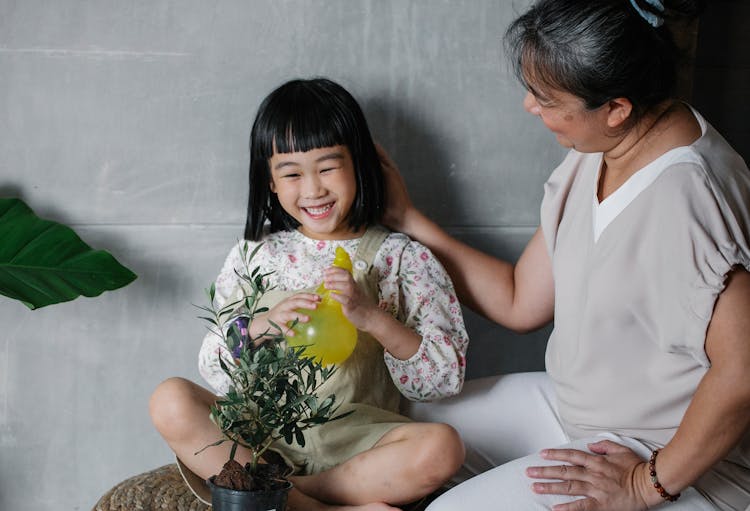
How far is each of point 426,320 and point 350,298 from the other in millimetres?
198

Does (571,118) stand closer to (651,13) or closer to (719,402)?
(651,13)

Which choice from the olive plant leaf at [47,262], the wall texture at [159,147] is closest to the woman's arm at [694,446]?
the wall texture at [159,147]

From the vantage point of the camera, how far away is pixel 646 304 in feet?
4.02

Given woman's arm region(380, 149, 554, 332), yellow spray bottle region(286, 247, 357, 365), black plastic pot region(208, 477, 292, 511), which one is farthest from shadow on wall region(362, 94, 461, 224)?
black plastic pot region(208, 477, 292, 511)

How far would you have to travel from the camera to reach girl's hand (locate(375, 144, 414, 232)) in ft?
5.45

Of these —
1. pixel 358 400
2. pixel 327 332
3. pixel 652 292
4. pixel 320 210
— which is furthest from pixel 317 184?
pixel 652 292

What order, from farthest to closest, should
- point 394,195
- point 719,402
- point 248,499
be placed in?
Result: point 394,195, point 248,499, point 719,402

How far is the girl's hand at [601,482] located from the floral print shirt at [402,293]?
0.35 m

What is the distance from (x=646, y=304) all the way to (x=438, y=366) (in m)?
0.44

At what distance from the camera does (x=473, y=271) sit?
1.67 m

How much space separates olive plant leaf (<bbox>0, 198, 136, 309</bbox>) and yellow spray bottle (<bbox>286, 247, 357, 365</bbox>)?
377 mm

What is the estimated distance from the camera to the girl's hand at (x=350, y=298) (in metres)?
1.44

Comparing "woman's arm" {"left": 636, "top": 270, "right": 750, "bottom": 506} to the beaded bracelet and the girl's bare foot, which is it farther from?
the girl's bare foot

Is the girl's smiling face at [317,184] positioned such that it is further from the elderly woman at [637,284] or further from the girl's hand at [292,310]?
the elderly woman at [637,284]
